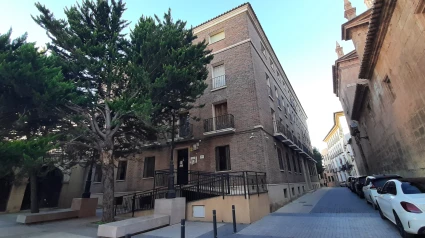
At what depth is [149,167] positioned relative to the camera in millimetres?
15727

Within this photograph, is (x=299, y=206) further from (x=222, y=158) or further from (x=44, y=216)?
(x=44, y=216)

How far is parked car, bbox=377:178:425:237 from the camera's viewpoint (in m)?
4.32

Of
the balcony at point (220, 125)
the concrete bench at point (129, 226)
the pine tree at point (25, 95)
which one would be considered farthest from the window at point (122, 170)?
the concrete bench at point (129, 226)

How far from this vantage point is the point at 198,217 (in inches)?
372

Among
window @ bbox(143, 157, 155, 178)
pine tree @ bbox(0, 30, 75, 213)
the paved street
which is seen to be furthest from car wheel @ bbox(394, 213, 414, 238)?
window @ bbox(143, 157, 155, 178)

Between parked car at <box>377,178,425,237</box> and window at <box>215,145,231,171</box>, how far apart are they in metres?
7.74

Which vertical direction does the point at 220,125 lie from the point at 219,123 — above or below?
below

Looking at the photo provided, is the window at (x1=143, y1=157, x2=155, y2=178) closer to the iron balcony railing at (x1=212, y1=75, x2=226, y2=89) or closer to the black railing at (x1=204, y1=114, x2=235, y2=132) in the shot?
the black railing at (x1=204, y1=114, x2=235, y2=132)

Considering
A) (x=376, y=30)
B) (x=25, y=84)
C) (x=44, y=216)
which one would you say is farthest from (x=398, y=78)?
(x=44, y=216)

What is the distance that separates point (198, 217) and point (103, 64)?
8.21m

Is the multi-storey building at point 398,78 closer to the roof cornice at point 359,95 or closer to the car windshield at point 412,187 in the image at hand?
the roof cornice at point 359,95

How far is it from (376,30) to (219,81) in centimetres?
926

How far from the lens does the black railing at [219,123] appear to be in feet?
42.7

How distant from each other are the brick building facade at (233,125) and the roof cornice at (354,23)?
7839 millimetres
